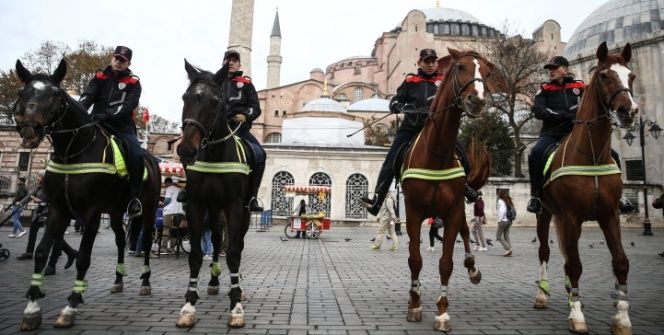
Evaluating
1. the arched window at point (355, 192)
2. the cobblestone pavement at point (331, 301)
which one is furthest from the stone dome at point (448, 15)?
the cobblestone pavement at point (331, 301)

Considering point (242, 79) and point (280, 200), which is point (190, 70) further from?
point (280, 200)

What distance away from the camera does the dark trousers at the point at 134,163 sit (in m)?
5.79

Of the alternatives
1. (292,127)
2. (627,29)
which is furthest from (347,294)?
(627,29)

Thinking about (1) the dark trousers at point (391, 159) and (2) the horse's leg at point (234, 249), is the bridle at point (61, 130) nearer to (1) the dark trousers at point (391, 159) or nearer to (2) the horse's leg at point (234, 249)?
(2) the horse's leg at point (234, 249)

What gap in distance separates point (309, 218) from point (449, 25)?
2658 inches

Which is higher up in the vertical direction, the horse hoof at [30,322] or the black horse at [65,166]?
the black horse at [65,166]

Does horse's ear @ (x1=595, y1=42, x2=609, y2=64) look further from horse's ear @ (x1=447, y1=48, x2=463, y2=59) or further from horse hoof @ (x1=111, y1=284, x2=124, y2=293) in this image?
horse hoof @ (x1=111, y1=284, x2=124, y2=293)

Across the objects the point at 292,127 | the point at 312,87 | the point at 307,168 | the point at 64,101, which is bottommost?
the point at 64,101

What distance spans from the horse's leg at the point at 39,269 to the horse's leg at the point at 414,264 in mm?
3787

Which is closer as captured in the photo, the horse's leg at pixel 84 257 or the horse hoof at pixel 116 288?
the horse's leg at pixel 84 257

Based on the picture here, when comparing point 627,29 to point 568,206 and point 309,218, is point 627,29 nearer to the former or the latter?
point 309,218

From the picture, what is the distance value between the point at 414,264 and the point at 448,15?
83442 millimetres

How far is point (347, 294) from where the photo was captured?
6.18m

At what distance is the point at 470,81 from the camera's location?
446cm
